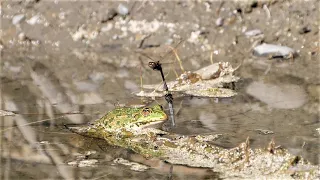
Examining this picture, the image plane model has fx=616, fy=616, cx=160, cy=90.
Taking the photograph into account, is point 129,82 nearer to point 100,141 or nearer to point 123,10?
point 100,141

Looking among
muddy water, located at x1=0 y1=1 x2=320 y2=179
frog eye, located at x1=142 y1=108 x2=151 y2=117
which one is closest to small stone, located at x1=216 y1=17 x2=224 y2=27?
muddy water, located at x1=0 y1=1 x2=320 y2=179

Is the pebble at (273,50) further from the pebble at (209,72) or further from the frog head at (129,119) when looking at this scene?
the frog head at (129,119)

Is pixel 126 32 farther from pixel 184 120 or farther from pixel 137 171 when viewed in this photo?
pixel 137 171

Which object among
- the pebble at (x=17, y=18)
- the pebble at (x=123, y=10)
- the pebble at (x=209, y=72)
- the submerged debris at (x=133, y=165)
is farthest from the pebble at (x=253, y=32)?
the submerged debris at (x=133, y=165)

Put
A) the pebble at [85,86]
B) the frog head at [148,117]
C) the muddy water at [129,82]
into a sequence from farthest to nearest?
the pebble at [85,86]
the frog head at [148,117]
the muddy water at [129,82]

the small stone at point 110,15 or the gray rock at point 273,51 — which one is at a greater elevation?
the small stone at point 110,15

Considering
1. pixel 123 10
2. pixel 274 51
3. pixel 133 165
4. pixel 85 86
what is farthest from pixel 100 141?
pixel 123 10

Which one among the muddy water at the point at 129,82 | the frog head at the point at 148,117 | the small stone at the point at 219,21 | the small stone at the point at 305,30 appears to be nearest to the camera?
the muddy water at the point at 129,82
